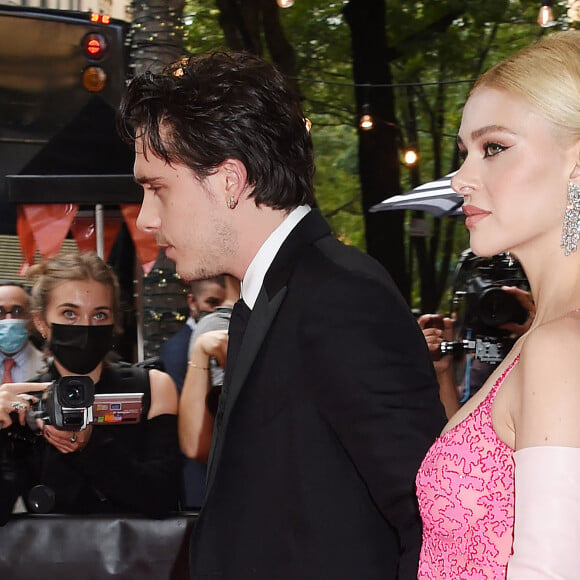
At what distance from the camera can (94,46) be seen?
5754 mm

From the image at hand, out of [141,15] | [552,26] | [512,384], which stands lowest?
[512,384]

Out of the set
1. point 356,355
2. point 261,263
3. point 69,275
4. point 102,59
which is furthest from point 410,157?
point 356,355

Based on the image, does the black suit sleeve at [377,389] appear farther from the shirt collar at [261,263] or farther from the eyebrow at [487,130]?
the eyebrow at [487,130]

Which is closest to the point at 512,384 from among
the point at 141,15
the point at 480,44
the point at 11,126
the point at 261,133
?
the point at 261,133

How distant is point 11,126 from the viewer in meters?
5.73

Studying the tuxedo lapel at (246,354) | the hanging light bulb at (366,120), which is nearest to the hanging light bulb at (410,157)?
the hanging light bulb at (366,120)

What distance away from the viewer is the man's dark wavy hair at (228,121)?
2.34m

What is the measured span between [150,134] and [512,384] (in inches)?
45.4

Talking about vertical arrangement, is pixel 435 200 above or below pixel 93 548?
above

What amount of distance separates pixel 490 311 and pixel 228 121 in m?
2.85

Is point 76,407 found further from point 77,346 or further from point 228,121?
point 228,121

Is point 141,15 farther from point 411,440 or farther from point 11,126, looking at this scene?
point 411,440

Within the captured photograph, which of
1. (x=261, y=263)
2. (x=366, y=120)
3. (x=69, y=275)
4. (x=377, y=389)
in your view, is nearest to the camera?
Result: (x=377, y=389)

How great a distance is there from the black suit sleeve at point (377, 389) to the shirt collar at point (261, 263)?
25cm
